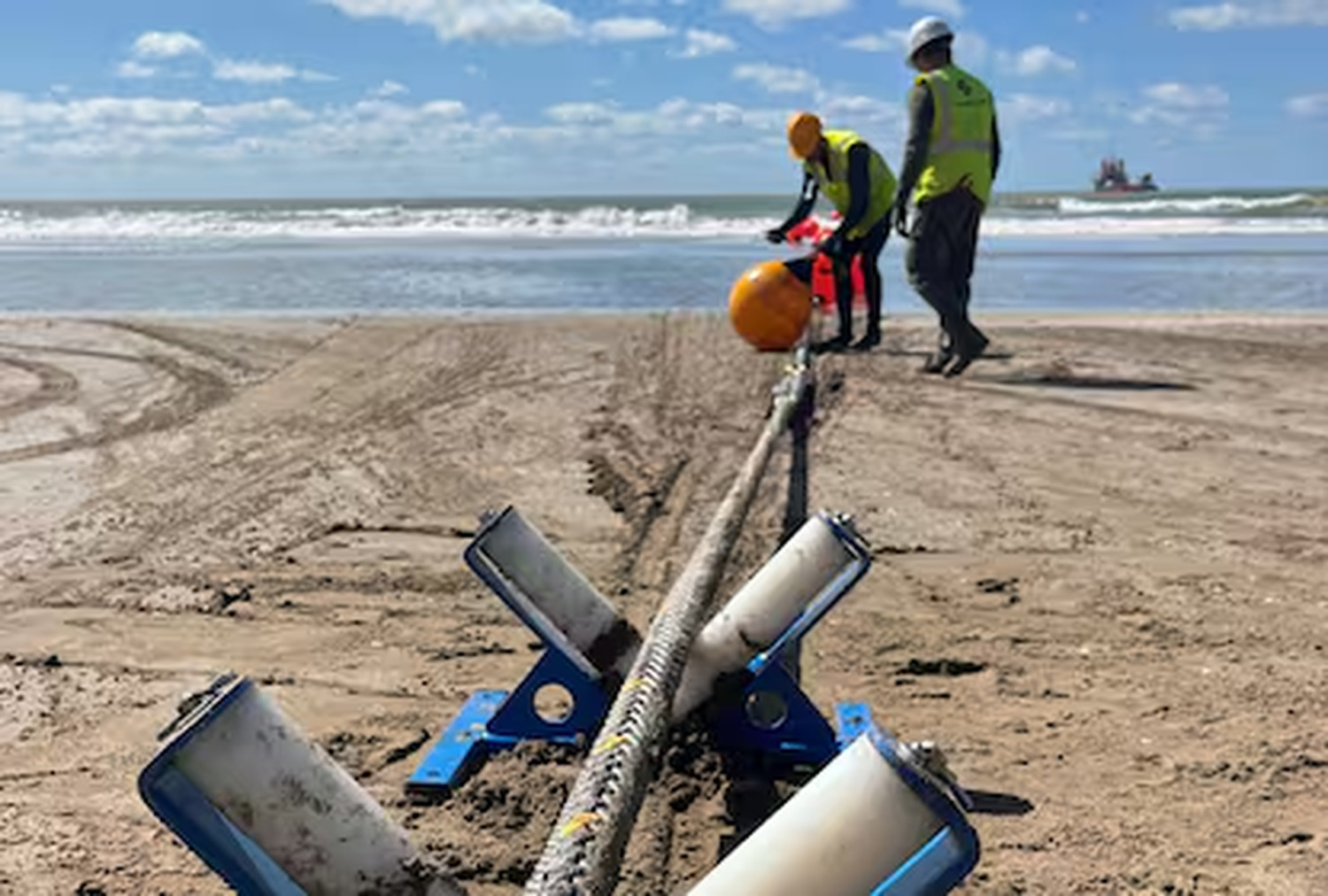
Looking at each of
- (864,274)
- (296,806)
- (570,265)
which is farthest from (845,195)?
(570,265)

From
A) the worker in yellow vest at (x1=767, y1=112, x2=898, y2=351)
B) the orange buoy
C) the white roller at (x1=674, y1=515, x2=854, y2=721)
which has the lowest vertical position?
the white roller at (x1=674, y1=515, x2=854, y2=721)

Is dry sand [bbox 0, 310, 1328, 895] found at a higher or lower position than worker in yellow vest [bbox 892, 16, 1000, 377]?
lower

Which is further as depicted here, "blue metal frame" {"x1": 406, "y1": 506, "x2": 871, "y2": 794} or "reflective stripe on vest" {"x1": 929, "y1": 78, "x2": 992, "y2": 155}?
"reflective stripe on vest" {"x1": 929, "y1": 78, "x2": 992, "y2": 155}

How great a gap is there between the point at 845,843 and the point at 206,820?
97cm

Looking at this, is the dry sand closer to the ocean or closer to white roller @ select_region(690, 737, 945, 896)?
white roller @ select_region(690, 737, 945, 896)

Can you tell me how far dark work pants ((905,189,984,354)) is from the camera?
809cm

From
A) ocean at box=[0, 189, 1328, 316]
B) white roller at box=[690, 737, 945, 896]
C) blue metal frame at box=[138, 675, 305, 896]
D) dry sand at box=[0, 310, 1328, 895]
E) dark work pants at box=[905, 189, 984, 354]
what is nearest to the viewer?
white roller at box=[690, 737, 945, 896]

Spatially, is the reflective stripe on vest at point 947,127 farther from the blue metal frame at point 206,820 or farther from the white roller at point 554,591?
the blue metal frame at point 206,820

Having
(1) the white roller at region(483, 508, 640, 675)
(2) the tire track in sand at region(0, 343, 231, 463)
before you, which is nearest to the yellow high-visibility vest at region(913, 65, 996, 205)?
(2) the tire track in sand at region(0, 343, 231, 463)

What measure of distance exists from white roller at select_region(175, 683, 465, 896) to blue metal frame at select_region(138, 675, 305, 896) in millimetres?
10

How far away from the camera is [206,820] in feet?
6.00

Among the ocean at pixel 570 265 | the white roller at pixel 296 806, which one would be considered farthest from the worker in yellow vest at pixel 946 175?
the white roller at pixel 296 806

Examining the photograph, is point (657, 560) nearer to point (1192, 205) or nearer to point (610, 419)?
point (610, 419)

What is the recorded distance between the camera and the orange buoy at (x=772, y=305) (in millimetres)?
7734
